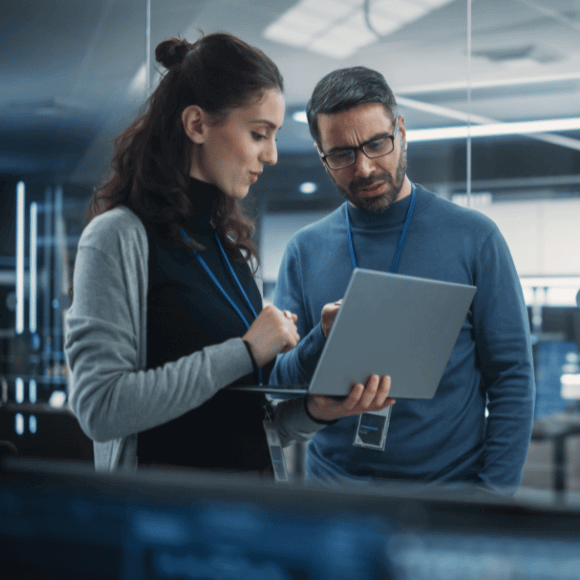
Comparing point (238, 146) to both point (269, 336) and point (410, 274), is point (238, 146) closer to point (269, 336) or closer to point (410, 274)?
point (269, 336)

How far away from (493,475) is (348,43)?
254cm

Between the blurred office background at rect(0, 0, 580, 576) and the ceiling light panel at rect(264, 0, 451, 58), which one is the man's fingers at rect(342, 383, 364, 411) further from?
the ceiling light panel at rect(264, 0, 451, 58)

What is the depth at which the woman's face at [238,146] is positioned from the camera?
1.10 m

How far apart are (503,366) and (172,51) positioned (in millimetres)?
912

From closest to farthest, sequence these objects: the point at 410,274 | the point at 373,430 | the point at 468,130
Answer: the point at 373,430
the point at 410,274
the point at 468,130

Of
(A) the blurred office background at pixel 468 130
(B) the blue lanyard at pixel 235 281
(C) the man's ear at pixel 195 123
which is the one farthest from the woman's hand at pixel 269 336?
(A) the blurred office background at pixel 468 130

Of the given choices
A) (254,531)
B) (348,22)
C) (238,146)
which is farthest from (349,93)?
(348,22)

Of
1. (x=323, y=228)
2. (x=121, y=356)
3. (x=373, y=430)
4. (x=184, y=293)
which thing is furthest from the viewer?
(x=323, y=228)

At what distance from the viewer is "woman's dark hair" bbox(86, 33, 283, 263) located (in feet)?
3.51

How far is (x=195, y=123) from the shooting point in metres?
1.10

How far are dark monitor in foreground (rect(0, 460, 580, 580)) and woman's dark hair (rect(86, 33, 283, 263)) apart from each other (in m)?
0.69

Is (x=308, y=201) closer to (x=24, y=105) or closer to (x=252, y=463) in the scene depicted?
(x=252, y=463)

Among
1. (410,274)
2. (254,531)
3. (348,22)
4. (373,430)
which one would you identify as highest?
(348,22)

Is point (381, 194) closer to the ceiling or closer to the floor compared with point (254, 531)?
closer to the ceiling
